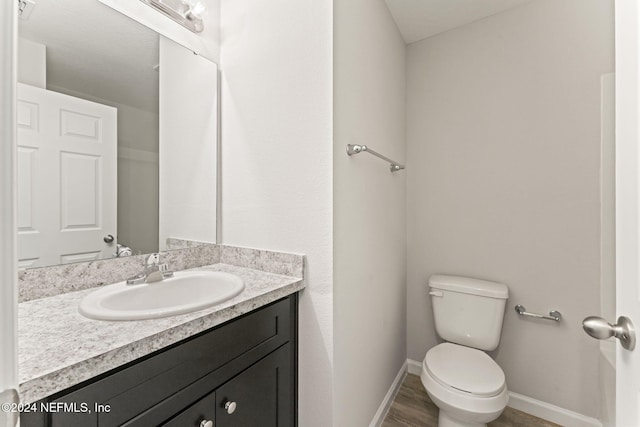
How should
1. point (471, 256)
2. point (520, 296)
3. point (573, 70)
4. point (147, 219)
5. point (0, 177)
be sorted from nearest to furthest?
1. point (0, 177)
2. point (147, 219)
3. point (573, 70)
4. point (520, 296)
5. point (471, 256)

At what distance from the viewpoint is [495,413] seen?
1213 mm

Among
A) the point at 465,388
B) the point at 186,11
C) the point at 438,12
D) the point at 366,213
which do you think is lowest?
the point at 465,388

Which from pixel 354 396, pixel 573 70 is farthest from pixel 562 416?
pixel 573 70

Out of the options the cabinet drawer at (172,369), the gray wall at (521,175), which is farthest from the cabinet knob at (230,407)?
the gray wall at (521,175)

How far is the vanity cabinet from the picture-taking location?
1.90ft

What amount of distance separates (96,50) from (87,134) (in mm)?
343

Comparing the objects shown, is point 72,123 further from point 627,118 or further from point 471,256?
point 471,256

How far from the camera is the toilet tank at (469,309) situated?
1594 mm

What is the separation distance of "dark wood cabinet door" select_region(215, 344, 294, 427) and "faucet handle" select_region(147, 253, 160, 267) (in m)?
0.58

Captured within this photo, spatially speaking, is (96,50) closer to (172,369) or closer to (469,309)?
(172,369)

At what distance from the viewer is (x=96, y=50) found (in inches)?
41.7

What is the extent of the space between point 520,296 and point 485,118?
1115 mm

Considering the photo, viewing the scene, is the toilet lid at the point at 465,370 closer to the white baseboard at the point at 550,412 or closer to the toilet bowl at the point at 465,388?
the toilet bowl at the point at 465,388

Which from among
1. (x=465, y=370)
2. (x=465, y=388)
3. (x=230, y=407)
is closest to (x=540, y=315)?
(x=465, y=370)
